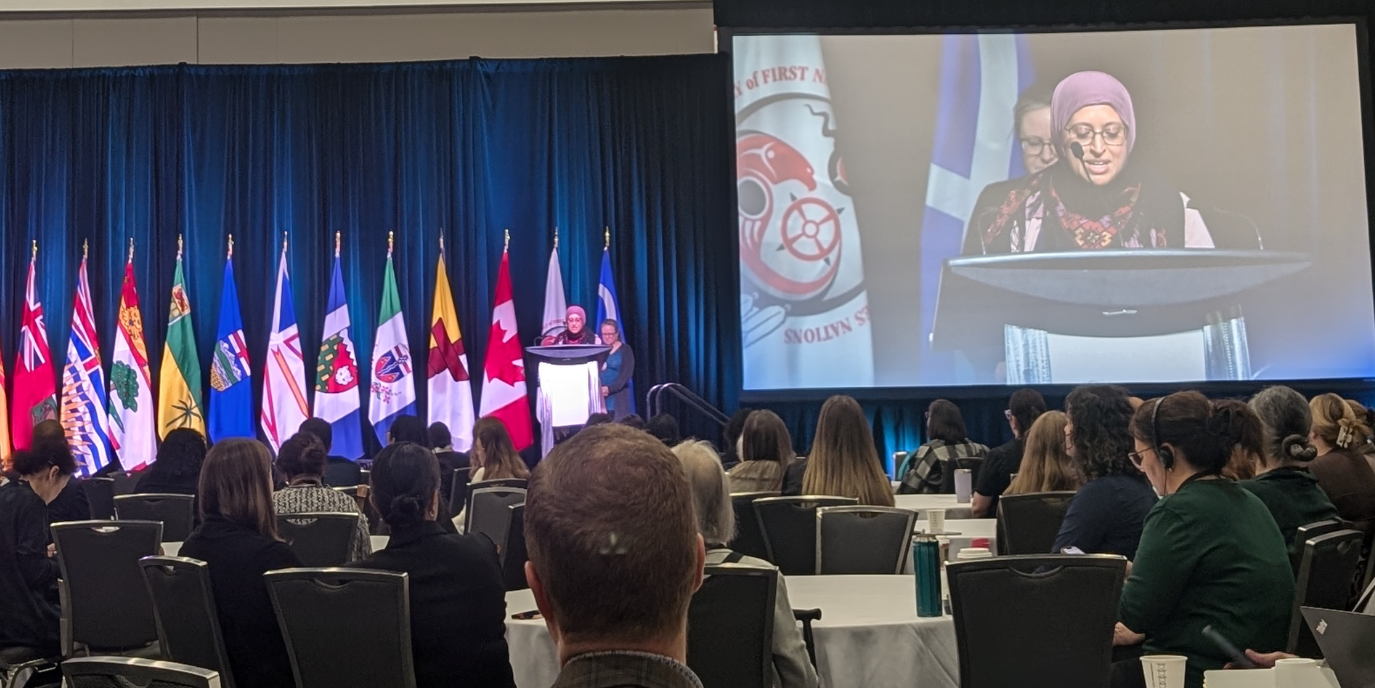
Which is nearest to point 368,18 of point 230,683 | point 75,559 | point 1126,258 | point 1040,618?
Answer: point 1126,258

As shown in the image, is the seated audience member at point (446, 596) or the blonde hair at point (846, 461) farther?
the blonde hair at point (846, 461)

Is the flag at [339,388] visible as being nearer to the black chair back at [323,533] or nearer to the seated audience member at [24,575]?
the seated audience member at [24,575]

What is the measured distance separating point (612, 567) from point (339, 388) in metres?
9.67

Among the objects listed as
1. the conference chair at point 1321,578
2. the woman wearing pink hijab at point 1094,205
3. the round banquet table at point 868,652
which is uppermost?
the woman wearing pink hijab at point 1094,205

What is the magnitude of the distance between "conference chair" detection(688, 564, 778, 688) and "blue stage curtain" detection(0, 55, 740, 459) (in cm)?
794

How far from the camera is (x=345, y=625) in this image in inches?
123

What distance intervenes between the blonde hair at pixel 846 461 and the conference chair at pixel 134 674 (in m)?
3.41

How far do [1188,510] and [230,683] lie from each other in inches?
96.0

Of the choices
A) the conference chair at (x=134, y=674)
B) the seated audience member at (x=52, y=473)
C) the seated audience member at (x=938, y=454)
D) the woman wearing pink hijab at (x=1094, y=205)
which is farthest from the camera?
the woman wearing pink hijab at (x=1094, y=205)

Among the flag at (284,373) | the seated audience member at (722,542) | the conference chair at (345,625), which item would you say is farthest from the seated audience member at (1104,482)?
the flag at (284,373)

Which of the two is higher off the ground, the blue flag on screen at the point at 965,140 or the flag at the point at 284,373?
the blue flag on screen at the point at 965,140

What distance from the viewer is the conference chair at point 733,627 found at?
2949 millimetres

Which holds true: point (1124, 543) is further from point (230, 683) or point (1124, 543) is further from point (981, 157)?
point (981, 157)

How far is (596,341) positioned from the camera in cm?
1045
